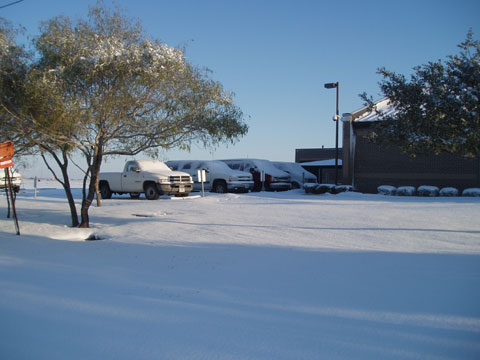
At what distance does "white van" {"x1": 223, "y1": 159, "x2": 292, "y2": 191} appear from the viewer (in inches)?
888

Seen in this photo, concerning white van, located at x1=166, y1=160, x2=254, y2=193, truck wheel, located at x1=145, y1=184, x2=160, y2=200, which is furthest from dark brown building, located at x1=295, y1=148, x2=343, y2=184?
truck wheel, located at x1=145, y1=184, x2=160, y2=200

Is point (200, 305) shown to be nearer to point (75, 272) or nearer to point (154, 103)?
point (75, 272)

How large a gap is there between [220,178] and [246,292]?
617 inches

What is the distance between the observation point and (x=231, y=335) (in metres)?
3.78

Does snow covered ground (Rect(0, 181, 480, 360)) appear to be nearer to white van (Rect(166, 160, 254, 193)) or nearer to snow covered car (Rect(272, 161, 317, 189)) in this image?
white van (Rect(166, 160, 254, 193))

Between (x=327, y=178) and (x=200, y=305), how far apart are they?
112 ft

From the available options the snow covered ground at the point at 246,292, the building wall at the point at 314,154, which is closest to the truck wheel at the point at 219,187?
the snow covered ground at the point at 246,292

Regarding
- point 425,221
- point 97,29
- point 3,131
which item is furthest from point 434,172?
point 3,131

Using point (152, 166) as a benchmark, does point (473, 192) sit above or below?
below

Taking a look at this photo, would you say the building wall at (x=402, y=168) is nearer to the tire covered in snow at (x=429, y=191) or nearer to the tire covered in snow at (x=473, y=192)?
the tire covered in snow at (x=429, y=191)

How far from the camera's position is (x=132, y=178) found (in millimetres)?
18906

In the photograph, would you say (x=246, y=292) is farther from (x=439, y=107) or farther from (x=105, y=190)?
(x=105, y=190)

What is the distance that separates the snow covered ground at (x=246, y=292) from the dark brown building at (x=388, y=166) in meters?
11.5

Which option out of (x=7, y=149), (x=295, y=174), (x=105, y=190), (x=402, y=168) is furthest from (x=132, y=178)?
(x=402, y=168)
